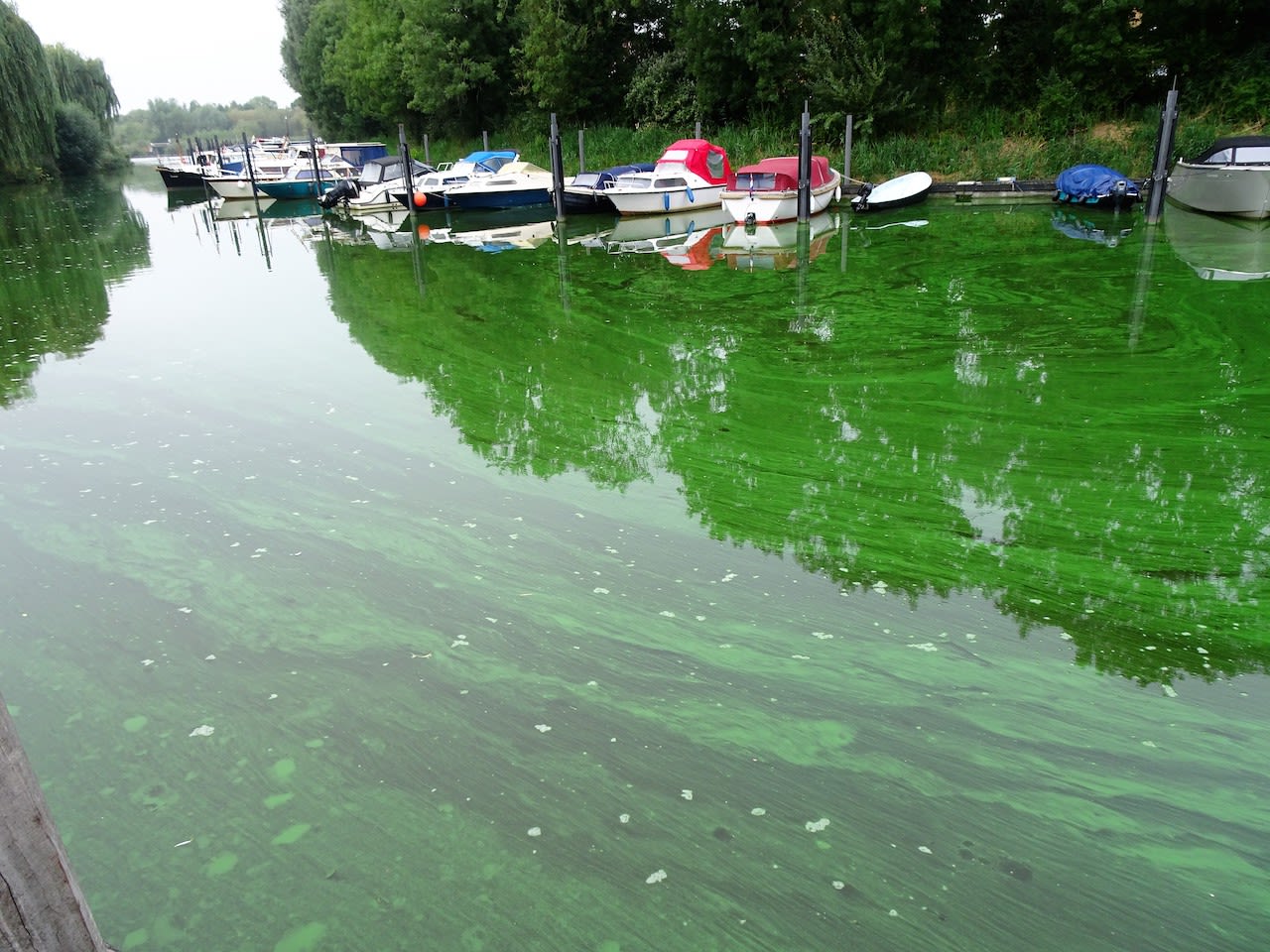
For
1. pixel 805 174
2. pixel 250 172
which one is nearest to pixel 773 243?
pixel 805 174

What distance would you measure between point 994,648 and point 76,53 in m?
41.2

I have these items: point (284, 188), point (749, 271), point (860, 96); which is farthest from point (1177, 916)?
point (284, 188)

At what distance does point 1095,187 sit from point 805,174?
4.74 m

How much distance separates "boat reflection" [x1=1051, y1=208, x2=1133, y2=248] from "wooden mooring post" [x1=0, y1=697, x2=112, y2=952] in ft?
39.4

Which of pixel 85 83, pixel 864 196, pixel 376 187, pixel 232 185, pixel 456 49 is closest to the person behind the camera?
pixel 864 196

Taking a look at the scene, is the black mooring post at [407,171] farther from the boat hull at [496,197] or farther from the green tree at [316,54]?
the green tree at [316,54]

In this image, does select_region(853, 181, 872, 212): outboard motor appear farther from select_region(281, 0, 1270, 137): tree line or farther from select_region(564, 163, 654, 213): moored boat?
select_region(564, 163, 654, 213): moored boat

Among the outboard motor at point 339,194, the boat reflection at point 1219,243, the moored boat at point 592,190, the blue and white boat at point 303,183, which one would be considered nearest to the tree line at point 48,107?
the blue and white boat at point 303,183

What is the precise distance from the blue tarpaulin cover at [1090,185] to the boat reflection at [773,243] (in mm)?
3776

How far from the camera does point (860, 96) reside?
17.5 meters

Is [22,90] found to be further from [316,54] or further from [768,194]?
[768,194]

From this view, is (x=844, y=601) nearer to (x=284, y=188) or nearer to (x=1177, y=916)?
(x=1177, y=916)

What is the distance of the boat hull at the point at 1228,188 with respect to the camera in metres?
12.2

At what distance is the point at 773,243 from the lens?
40.5ft
